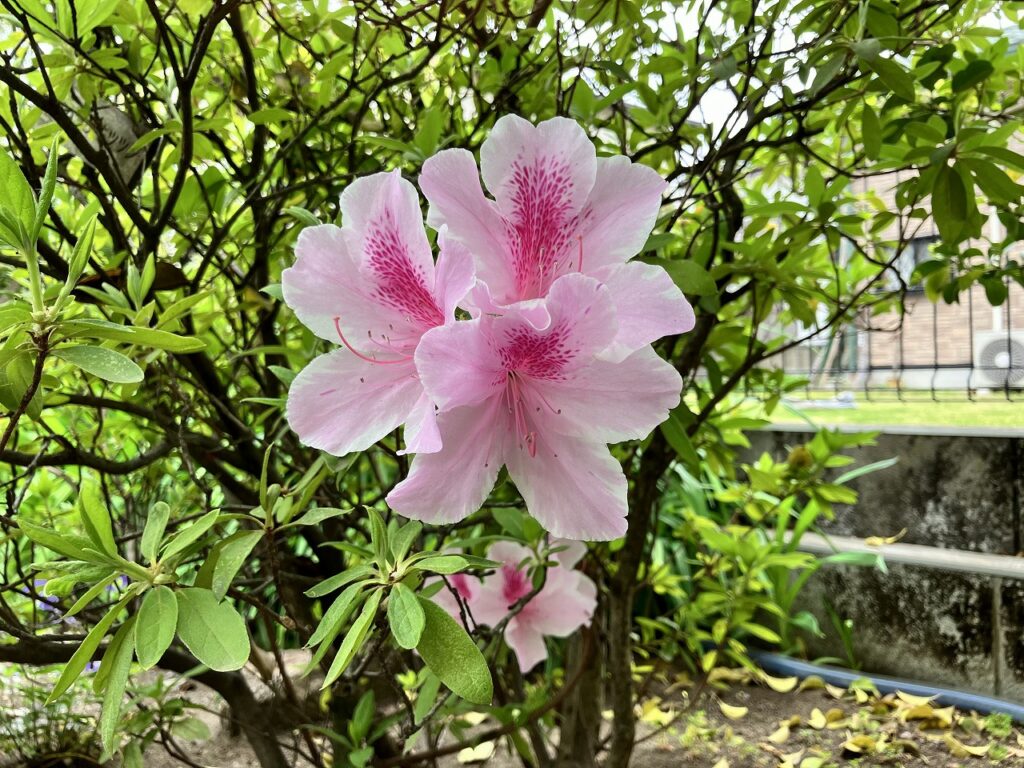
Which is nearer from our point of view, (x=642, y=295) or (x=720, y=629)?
(x=642, y=295)

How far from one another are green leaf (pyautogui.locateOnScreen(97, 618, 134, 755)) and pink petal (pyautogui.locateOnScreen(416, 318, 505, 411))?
31 centimetres

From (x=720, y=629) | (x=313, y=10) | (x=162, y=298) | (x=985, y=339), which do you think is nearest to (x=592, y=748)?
(x=720, y=629)

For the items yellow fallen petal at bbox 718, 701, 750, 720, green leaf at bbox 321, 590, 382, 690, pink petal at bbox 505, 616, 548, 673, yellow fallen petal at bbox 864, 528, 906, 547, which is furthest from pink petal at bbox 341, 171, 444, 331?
yellow fallen petal at bbox 864, 528, 906, 547

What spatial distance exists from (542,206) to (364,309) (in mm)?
161

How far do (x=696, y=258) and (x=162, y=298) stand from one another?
2.55ft

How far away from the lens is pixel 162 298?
1.04 meters

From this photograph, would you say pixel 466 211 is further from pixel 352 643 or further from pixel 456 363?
pixel 352 643

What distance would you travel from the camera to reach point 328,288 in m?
0.58

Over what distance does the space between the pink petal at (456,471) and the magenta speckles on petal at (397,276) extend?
0.30 feet

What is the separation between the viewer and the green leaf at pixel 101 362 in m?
0.48

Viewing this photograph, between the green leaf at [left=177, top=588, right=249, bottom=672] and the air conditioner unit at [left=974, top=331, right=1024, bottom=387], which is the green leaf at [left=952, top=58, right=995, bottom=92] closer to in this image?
the green leaf at [left=177, top=588, right=249, bottom=672]

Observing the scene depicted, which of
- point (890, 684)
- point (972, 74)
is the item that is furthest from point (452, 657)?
point (890, 684)

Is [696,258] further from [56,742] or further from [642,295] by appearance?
[56,742]

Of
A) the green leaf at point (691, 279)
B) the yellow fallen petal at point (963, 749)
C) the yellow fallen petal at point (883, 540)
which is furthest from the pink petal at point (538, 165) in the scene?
the yellow fallen petal at point (883, 540)
